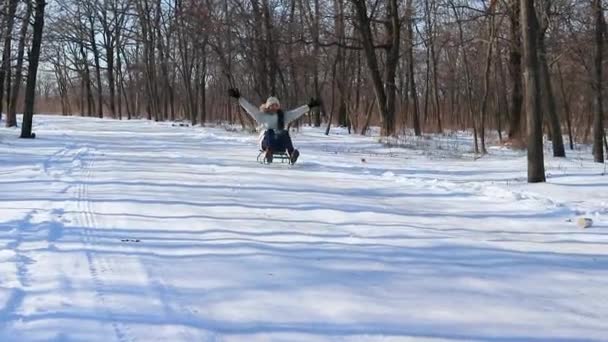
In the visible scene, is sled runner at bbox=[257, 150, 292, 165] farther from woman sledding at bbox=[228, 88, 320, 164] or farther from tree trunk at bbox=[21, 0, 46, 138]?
tree trunk at bbox=[21, 0, 46, 138]

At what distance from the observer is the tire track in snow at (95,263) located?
3.65 meters

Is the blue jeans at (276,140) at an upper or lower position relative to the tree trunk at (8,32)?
lower

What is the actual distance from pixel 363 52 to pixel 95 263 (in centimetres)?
A: 3357

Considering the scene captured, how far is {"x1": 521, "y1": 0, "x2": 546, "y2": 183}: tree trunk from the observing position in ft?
33.1

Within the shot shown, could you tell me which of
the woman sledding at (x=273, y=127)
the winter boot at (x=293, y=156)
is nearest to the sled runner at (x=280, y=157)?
the woman sledding at (x=273, y=127)

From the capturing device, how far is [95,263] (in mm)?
4969

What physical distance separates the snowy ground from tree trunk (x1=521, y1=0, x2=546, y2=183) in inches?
18.6

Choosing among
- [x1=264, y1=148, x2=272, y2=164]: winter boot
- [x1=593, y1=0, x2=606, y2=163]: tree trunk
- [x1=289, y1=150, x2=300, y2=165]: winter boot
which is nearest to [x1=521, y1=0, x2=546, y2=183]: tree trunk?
[x1=289, y1=150, x2=300, y2=165]: winter boot

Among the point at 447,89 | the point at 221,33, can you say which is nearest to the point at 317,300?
the point at 221,33

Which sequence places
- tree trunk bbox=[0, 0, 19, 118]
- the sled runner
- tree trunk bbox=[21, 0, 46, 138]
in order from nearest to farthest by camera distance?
the sled runner, tree trunk bbox=[21, 0, 46, 138], tree trunk bbox=[0, 0, 19, 118]

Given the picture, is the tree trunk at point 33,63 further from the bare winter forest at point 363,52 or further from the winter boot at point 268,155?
the winter boot at point 268,155

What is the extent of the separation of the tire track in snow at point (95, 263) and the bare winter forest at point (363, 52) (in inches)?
268

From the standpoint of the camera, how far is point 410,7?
103 ft

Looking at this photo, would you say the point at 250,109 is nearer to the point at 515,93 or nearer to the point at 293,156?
the point at 293,156
